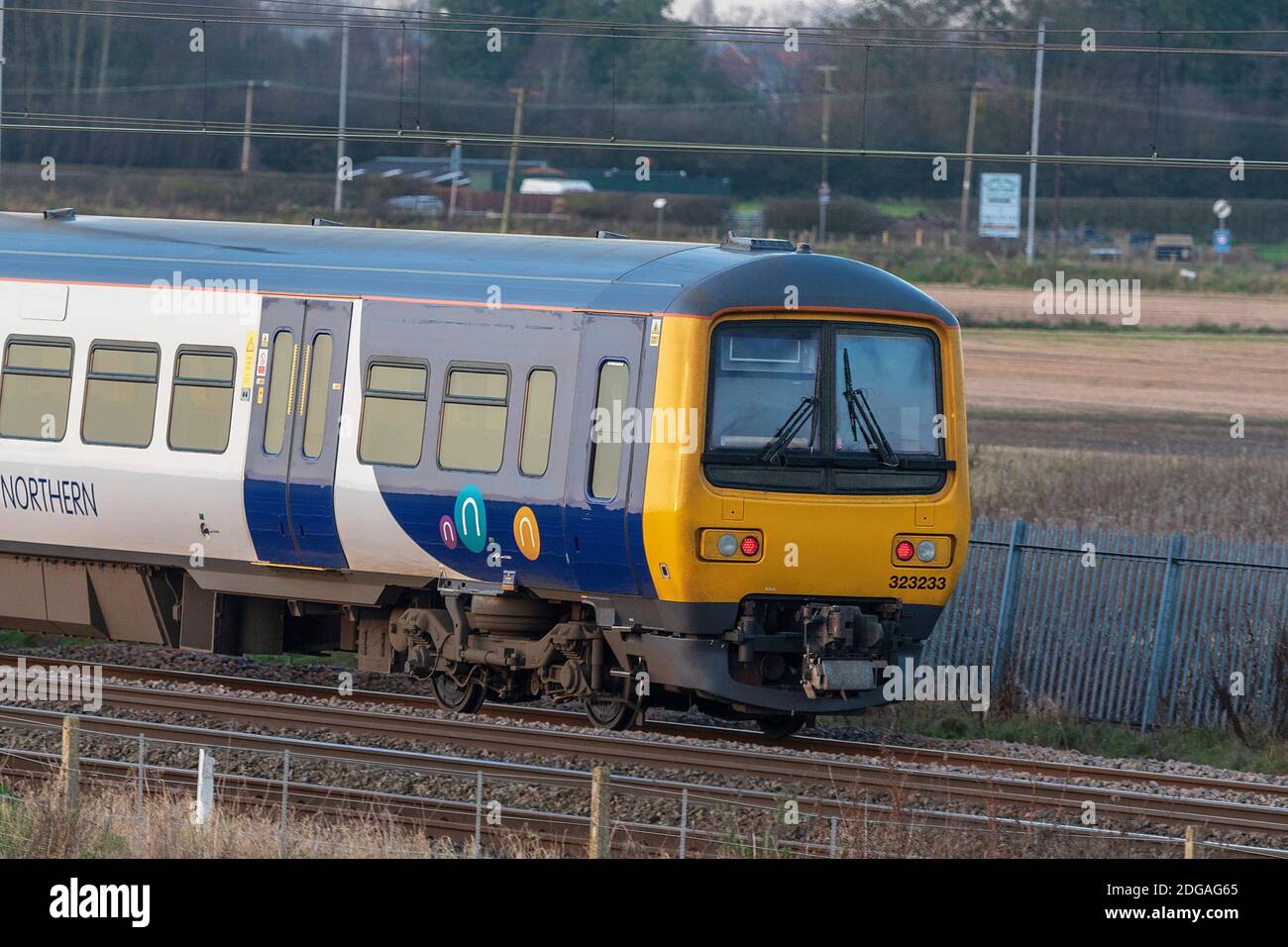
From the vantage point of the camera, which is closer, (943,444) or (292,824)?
(292,824)

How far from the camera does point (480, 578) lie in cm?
1293

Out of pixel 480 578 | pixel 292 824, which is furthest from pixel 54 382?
pixel 292 824

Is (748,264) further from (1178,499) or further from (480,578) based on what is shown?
(1178,499)

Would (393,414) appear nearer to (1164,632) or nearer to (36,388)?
(36,388)

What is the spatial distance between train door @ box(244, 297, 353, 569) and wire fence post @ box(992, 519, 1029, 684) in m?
6.58

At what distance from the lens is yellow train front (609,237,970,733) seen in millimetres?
11969

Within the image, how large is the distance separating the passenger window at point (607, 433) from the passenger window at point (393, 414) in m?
1.43

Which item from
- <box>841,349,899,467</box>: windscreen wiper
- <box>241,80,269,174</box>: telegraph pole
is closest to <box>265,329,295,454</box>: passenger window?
<box>841,349,899,467</box>: windscreen wiper

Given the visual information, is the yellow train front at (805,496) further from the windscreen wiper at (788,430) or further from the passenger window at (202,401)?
the passenger window at (202,401)

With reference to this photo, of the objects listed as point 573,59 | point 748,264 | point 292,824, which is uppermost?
point 573,59

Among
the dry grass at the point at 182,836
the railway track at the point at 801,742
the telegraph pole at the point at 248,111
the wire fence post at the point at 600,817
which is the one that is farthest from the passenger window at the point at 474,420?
the telegraph pole at the point at 248,111

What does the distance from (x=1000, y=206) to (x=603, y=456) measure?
38781 millimetres

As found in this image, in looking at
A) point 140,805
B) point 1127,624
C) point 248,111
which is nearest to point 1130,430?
point 1127,624
